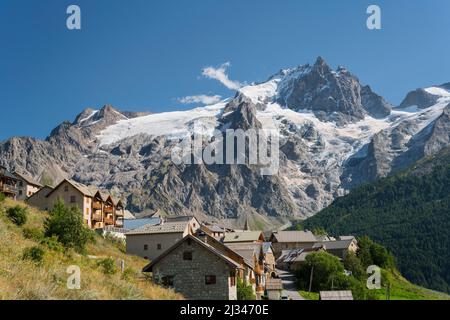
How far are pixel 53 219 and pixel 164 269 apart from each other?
33.8 ft

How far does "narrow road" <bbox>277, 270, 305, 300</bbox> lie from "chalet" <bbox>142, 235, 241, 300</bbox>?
98.6ft

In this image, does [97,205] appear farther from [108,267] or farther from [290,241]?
[108,267]

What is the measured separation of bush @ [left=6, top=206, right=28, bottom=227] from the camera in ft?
137

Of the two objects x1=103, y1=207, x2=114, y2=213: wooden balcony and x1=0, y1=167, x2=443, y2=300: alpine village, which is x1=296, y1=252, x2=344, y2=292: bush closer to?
x1=0, y1=167, x2=443, y2=300: alpine village

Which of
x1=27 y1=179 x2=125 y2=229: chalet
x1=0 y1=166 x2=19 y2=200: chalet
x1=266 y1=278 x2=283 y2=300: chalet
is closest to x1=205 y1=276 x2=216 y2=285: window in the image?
x1=266 y1=278 x2=283 y2=300: chalet

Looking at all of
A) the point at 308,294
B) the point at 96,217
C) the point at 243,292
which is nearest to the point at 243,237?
the point at 308,294

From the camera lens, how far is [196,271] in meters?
42.0

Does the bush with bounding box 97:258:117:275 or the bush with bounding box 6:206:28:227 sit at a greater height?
the bush with bounding box 6:206:28:227

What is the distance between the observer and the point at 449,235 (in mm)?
193750

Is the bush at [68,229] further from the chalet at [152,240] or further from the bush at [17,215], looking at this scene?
the chalet at [152,240]

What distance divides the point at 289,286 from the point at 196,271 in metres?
51.9

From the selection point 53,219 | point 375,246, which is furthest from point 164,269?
point 375,246
